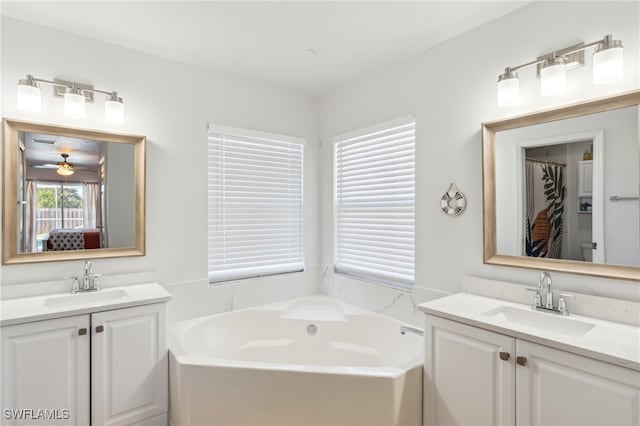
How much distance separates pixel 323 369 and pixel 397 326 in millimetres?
861

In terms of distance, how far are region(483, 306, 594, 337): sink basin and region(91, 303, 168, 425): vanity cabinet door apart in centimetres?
190

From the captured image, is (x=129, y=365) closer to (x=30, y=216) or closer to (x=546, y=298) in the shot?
(x=30, y=216)

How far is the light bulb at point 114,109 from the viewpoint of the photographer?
2.18m

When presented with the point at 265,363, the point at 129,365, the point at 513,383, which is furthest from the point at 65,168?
the point at 513,383

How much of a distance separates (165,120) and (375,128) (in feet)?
5.28

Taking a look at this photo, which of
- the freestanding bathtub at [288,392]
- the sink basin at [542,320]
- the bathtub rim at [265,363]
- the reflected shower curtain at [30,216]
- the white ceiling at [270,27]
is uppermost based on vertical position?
the white ceiling at [270,27]

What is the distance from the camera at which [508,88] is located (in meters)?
1.85

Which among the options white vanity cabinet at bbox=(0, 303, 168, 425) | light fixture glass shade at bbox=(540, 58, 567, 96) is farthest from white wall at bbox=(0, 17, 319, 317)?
light fixture glass shade at bbox=(540, 58, 567, 96)

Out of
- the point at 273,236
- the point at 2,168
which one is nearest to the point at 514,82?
the point at 273,236

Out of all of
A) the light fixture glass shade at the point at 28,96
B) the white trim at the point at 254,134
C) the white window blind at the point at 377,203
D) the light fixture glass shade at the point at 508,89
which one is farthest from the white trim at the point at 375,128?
the light fixture glass shade at the point at 28,96

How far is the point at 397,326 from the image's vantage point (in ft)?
8.18

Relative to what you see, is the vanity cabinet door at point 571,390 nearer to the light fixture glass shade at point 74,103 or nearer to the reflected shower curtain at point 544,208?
the reflected shower curtain at point 544,208

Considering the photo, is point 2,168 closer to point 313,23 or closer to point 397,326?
point 313,23

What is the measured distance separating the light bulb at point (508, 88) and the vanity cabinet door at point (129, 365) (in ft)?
7.64
